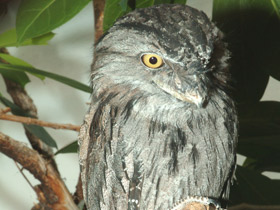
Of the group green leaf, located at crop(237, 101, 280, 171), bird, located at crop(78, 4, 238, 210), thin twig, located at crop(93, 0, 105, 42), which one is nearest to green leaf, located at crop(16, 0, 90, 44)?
thin twig, located at crop(93, 0, 105, 42)

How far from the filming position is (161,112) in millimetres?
927

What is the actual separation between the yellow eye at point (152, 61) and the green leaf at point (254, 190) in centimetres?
79

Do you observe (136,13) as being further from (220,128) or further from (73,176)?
(73,176)

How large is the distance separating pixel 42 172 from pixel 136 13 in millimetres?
1029

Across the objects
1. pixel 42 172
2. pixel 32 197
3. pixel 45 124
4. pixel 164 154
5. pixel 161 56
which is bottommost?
pixel 32 197

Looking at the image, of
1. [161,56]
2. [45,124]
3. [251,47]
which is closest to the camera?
[161,56]

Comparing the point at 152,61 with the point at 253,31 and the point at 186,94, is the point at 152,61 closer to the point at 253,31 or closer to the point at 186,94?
the point at 186,94

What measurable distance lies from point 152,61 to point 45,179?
3.48 feet

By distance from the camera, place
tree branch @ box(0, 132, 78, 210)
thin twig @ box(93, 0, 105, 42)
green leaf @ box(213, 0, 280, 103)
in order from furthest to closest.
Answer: thin twig @ box(93, 0, 105, 42), tree branch @ box(0, 132, 78, 210), green leaf @ box(213, 0, 280, 103)

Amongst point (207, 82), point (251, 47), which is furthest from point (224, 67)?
point (251, 47)

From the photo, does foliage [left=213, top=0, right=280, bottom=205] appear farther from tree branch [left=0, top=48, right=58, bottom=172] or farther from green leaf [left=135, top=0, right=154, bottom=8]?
tree branch [left=0, top=48, right=58, bottom=172]

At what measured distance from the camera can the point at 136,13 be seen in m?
0.92

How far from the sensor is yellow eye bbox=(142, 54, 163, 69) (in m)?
0.86

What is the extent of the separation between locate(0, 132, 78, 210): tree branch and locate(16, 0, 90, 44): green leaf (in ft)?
1.70
